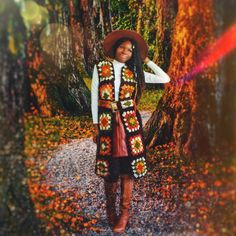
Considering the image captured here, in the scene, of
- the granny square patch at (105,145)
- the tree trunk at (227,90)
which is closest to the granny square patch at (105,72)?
the granny square patch at (105,145)

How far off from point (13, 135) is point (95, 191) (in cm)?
174

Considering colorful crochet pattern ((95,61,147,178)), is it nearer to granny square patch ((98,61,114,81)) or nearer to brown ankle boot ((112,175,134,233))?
granny square patch ((98,61,114,81))

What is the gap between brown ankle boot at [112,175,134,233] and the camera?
14.7 ft

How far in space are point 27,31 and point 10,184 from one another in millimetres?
1596

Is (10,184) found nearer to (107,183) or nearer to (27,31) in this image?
(107,183)

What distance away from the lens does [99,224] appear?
4.71m

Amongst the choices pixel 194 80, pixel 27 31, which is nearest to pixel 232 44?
pixel 194 80

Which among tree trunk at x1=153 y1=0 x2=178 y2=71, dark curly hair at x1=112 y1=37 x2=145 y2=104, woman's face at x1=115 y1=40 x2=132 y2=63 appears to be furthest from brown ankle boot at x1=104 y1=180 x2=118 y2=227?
tree trunk at x1=153 y1=0 x2=178 y2=71

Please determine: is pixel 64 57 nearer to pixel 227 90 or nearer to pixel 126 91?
pixel 126 91

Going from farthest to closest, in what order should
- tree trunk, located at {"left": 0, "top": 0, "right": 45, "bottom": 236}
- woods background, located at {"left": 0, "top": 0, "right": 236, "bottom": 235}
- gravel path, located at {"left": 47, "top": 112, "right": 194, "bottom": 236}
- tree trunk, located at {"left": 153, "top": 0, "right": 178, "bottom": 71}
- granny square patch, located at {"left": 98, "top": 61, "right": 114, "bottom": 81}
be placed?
tree trunk, located at {"left": 153, "top": 0, "right": 178, "bottom": 71}
gravel path, located at {"left": 47, "top": 112, "right": 194, "bottom": 236}
granny square patch, located at {"left": 98, "top": 61, "right": 114, "bottom": 81}
woods background, located at {"left": 0, "top": 0, "right": 236, "bottom": 235}
tree trunk, located at {"left": 0, "top": 0, "right": 45, "bottom": 236}

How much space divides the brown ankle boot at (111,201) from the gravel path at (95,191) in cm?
14

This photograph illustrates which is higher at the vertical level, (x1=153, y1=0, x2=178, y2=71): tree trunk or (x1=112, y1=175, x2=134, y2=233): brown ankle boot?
(x1=153, y1=0, x2=178, y2=71): tree trunk

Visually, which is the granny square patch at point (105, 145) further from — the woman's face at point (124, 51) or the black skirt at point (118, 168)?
the woman's face at point (124, 51)

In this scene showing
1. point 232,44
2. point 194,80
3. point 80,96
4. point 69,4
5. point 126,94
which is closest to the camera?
point 232,44
